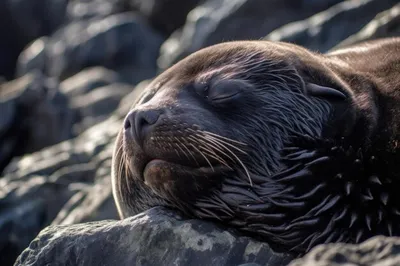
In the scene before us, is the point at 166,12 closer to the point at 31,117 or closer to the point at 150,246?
the point at 31,117

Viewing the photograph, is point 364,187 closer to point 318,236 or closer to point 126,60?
point 318,236

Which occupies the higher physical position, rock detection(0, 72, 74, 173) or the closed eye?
the closed eye

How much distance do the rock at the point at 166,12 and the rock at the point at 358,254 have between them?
17721 mm

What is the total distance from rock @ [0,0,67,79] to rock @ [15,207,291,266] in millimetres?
20960

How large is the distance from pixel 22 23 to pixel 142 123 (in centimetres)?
2211

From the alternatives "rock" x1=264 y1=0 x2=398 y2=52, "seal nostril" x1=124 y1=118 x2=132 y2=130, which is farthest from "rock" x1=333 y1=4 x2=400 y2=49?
"seal nostril" x1=124 y1=118 x2=132 y2=130

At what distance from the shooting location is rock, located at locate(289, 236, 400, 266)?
3.23 meters

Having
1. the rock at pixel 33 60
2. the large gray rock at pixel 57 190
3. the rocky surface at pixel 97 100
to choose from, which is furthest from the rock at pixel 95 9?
the large gray rock at pixel 57 190

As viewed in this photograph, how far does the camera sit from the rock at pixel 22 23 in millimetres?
25609

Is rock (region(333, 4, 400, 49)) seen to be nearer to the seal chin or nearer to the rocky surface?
the rocky surface

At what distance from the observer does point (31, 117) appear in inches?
616

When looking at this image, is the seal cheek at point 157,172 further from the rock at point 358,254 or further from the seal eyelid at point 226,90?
the rock at point 358,254

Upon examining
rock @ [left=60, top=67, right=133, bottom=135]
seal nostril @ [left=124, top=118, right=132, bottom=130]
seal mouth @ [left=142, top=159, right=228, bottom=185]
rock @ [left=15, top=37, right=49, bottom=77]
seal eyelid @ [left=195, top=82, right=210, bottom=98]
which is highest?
seal nostril @ [left=124, top=118, right=132, bottom=130]

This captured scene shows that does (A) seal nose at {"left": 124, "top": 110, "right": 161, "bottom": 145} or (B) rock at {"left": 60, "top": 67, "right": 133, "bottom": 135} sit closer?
(A) seal nose at {"left": 124, "top": 110, "right": 161, "bottom": 145}
